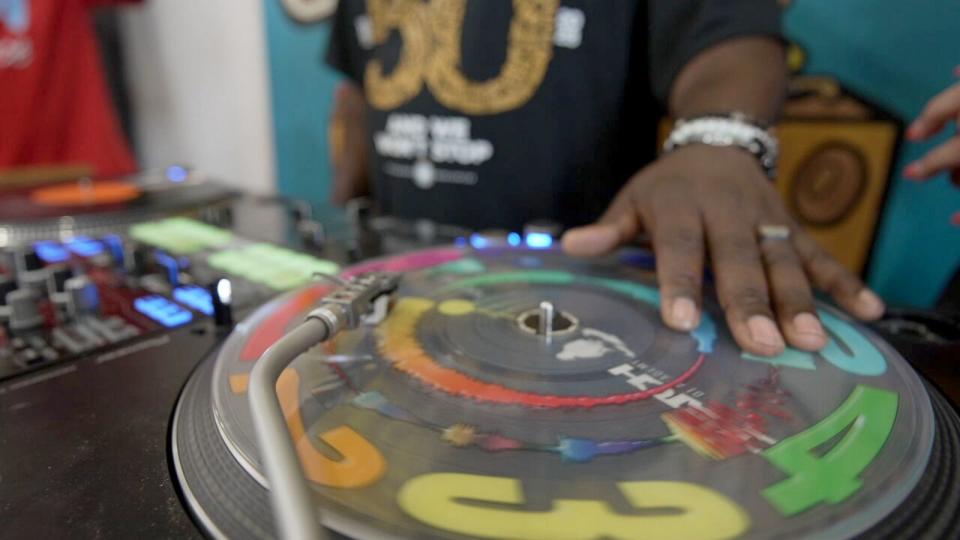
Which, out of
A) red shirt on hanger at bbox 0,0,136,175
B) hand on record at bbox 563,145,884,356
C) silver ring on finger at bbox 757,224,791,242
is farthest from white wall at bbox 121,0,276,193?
silver ring on finger at bbox 757,224,791,242

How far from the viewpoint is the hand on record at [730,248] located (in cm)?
49

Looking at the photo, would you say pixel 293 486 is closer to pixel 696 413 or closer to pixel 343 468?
pixel 343 468

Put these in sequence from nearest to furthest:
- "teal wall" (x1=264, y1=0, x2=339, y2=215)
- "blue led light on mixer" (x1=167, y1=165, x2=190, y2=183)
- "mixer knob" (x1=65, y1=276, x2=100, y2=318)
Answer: "mixer knob" (x1=65, y1=276, x2=100, y2=318) < "blue led light on mixer" (x1=167, y1=165, x2=190, y2=183) < "teal wall" (x1=264, y1=0, x2=339, y2=215)

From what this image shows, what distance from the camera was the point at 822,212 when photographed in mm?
1039

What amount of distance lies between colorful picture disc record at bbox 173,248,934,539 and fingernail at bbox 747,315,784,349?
1 cm

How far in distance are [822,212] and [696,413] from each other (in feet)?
2.69

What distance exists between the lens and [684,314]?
493 mm

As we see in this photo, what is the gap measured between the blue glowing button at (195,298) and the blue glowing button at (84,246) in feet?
0.70

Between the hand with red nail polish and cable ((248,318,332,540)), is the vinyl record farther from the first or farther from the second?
the hand with red nail polish

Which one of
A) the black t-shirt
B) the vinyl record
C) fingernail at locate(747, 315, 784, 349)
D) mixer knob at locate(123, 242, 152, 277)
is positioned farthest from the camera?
the black t-shirt

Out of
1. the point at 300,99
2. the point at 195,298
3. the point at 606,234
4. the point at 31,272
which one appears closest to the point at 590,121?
the point at 606,234

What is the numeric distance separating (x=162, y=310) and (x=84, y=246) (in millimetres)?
295

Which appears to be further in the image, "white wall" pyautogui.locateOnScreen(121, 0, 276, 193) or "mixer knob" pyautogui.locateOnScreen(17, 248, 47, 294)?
"white wall" pyautogui.locateOnScreen(121, 0, 276, 193)

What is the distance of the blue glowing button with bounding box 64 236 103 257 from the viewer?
2.50 ft
